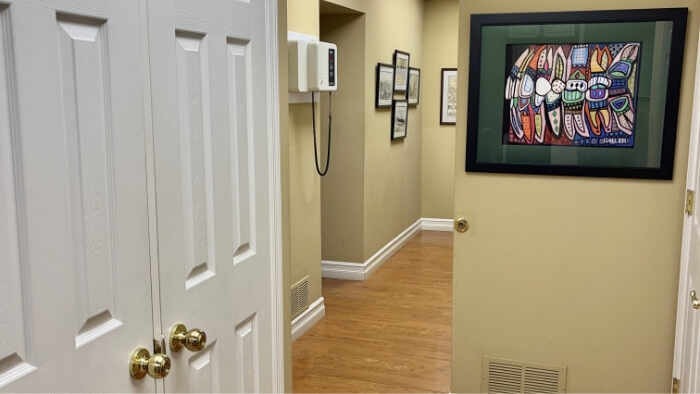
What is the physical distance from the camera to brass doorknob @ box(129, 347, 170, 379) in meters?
1.36

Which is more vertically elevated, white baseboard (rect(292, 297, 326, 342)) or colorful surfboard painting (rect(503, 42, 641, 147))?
colorful surfboard painting (rect(503, 42, 641, 147))

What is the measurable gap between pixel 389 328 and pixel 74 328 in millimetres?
3028

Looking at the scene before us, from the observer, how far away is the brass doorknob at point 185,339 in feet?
4.85

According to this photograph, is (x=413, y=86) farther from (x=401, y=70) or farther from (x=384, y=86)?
(x=384, y=86)

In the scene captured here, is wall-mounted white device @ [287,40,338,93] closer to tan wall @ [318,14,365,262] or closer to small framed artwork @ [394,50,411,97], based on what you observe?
tan wall @ [318,14,365,262]

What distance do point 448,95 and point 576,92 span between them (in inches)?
164

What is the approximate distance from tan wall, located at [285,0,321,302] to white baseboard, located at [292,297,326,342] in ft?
0.20

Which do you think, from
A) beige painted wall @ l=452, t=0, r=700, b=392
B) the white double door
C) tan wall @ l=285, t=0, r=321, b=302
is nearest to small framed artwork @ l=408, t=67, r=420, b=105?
tan wall @ l=285, t=0, r=321, b=302

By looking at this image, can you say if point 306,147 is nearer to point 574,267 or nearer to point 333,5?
point 333,5

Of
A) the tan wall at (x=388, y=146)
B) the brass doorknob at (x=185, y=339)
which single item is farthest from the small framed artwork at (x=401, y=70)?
the brass doorknob at (x=185, y=339)

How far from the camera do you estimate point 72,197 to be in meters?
1.17

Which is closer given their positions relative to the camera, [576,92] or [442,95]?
[576,92]

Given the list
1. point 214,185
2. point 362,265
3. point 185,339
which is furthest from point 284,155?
point 362,265

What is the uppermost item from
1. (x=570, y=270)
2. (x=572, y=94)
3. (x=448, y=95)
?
(x=448, y=95)
